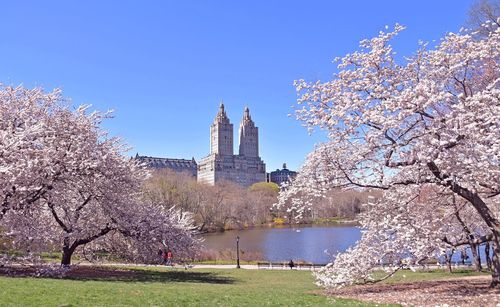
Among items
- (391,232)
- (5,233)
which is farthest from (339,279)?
(5,233)

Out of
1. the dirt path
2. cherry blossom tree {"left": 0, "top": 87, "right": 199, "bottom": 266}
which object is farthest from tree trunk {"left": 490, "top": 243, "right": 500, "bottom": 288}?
cherry blossom tree {"left": 0, "top": 87, "right": 199, "bottom": 266}

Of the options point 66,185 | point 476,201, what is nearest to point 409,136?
point 476,201

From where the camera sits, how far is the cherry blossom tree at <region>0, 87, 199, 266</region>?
18.1 m

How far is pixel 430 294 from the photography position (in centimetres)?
1223

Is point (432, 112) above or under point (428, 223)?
above

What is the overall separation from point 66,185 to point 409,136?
13609 millimetres

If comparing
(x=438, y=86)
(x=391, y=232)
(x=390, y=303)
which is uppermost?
(x=438, y=86)

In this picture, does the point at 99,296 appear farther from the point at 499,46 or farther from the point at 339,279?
the point at 499,46

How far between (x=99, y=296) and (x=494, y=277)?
32.6ft

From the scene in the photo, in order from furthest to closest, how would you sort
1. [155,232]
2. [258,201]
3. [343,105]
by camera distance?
[258,201] → [155,232] → [343,105]

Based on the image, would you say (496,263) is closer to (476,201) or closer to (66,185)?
(476,201)

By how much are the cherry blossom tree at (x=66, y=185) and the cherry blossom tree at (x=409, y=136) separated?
9136mm

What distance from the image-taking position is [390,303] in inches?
436

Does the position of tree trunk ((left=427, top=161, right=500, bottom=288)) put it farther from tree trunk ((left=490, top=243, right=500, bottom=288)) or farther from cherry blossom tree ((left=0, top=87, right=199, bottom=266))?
cherry blossom tree ((left=0, top=87, right=199, bottom=266))
